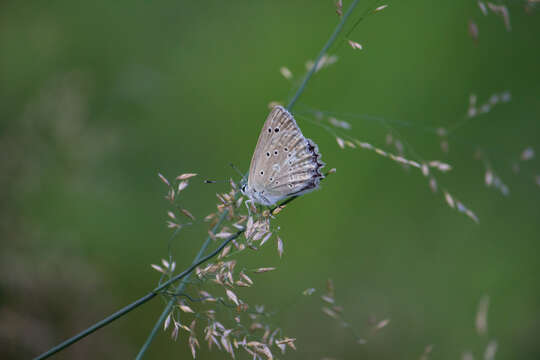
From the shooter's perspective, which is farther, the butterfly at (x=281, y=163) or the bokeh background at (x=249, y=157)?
the bokeh background at (x=249, y=157)

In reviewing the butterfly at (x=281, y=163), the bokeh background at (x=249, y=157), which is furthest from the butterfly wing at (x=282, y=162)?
the bokeh background at (x=249, y=157)

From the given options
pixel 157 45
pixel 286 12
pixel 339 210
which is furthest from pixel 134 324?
pixel 286 12

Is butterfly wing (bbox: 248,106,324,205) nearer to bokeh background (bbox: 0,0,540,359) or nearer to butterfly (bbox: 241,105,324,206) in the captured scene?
butterfly (bbox: 241,105,324,206)

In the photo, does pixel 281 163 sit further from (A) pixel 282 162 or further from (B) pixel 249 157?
(B) pixel 249 157

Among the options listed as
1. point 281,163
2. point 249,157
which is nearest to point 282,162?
point 281,163

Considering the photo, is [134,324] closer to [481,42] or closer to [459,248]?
[459,248]

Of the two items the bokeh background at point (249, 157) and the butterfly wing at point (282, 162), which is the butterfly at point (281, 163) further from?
the bokeh background at point (249, 157)
